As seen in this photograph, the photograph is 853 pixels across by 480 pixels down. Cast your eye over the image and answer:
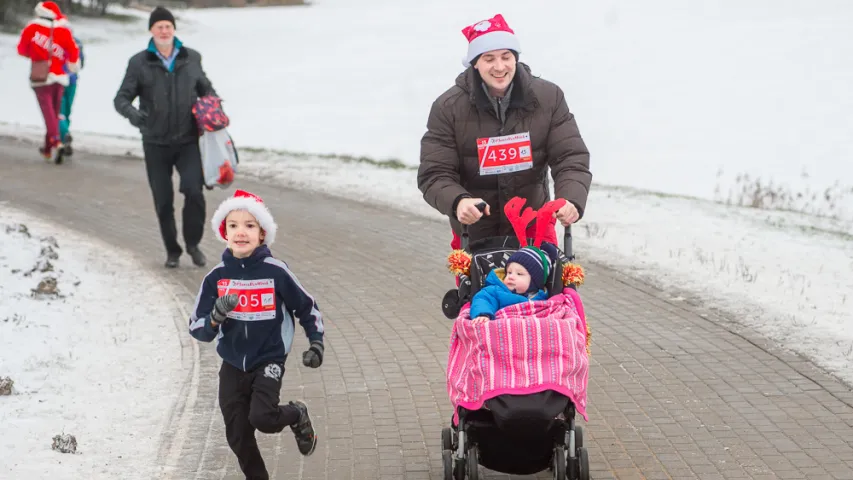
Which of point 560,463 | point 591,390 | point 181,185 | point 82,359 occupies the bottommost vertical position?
point 82,359

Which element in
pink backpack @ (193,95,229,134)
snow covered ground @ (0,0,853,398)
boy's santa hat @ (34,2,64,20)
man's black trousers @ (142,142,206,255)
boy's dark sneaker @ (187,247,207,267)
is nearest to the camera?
pink backpack @ (193,95,229,134)

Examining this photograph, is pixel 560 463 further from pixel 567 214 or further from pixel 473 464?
pixel 567 214

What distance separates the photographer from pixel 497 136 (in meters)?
5.98

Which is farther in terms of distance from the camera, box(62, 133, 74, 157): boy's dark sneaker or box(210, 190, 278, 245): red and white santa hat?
box(62, 133, 74, 157): boy's dark sneaker

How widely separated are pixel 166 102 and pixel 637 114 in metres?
21.4

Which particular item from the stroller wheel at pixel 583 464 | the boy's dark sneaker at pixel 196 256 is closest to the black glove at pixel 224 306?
the stroller wheel at pixel 583 464

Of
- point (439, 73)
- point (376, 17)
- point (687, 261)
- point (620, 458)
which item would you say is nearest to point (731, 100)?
point (439, 73)

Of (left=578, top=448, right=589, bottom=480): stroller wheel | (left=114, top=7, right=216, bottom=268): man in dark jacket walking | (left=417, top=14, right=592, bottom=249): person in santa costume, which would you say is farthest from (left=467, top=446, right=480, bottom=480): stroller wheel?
(left=114, top=7, right=216, bottom=268): man in dark jacket walking

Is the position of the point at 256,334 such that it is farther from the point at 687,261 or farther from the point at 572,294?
the point at 687,261

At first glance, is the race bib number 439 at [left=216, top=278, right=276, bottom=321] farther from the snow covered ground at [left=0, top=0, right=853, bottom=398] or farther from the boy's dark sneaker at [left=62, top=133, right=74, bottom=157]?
the boy's dark sneaker at [left=62, top=133, right=74, bottom=157]

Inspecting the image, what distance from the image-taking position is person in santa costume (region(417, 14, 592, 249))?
5.91 meters

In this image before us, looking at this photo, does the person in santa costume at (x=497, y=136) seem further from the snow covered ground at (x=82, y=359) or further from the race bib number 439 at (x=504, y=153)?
the snow covered ground at (x=82, y=359)

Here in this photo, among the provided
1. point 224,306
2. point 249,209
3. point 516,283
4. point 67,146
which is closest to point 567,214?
point 516,283

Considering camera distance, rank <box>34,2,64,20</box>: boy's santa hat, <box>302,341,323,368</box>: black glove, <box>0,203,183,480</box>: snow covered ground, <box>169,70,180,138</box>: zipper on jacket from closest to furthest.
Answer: <box>302,341,323,368</box>: black glove < <box>0,203,183,480</box>: snow covered ground < <box>169,70,180,138</box>: zipper on jacket < <box>34,2,64,20</box>: boy's santa hat
